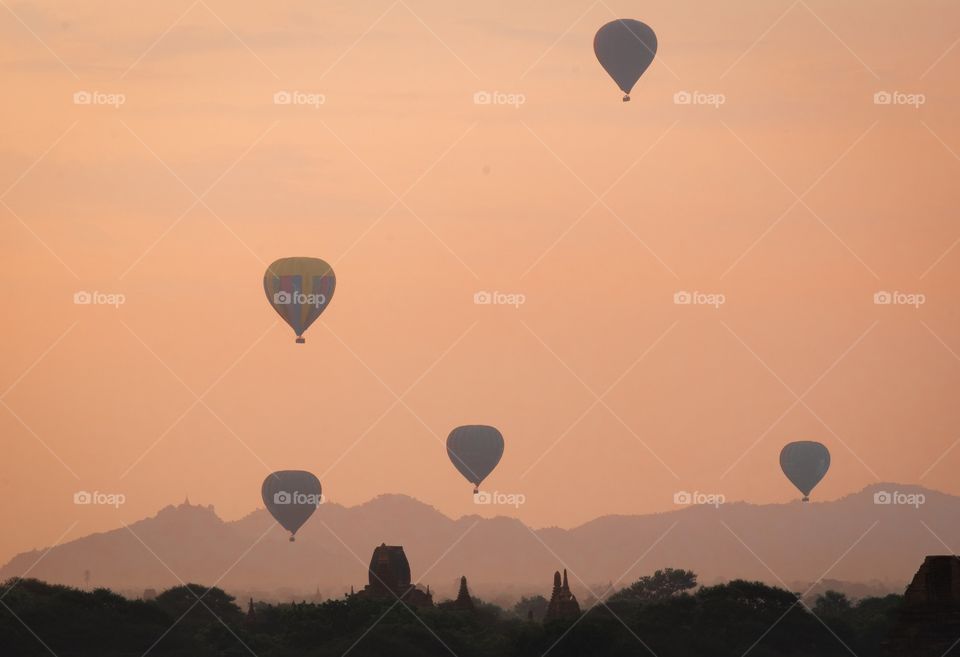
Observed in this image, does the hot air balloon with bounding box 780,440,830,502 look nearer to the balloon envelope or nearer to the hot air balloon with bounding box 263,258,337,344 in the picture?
the balloon envelope

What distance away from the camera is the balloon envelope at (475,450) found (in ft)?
320

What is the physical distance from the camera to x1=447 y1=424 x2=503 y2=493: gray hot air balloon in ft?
320

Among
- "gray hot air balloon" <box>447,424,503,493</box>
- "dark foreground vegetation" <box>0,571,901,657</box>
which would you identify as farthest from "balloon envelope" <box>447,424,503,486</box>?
"dark foreground vegetation" <box>0,571,901,657</box>

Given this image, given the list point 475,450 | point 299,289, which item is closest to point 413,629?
point 475,450

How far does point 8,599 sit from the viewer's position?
97.6 metres

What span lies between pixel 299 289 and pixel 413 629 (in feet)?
58.8

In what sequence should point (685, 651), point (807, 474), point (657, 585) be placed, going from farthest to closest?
1. point (657, 585)
2. point (807, 474)
3. point (685, 651)

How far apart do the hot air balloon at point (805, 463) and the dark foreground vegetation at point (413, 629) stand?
7.43 meters

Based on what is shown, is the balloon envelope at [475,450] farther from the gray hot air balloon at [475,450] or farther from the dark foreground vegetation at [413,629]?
the dark foreground vegetation at [413,629]

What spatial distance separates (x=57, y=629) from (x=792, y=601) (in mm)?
38553

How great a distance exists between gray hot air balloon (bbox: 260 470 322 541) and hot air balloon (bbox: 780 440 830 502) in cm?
2679

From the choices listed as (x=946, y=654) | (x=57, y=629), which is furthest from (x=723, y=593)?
(x=946, y=654)

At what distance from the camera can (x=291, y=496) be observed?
103625mm

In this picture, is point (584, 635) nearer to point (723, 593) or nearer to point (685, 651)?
point (685, 651)
